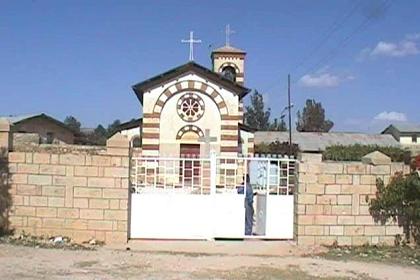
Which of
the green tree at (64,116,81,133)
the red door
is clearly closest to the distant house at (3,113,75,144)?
the green tree at (64,116,81,133)

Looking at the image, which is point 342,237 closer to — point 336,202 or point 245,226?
point 336,202

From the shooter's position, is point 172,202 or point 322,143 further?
point 322,143

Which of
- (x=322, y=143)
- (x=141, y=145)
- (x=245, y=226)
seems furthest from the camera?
(x=322, y=143)

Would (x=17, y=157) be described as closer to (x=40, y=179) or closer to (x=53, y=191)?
(x=40, y=179)

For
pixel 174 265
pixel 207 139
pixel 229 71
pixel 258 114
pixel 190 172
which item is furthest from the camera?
pixel 258 114

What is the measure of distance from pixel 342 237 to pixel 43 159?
637cm

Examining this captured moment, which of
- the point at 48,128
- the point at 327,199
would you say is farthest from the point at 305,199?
the point at 48,128

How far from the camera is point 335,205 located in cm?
1266

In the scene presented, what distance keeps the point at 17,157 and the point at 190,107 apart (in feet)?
78.1

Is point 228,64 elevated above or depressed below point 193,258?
above

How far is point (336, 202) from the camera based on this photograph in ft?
41.6

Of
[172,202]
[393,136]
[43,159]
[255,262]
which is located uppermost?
[393,136]

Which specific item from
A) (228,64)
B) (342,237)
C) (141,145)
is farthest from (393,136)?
(342,237)

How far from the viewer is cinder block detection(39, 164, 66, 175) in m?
12.4
